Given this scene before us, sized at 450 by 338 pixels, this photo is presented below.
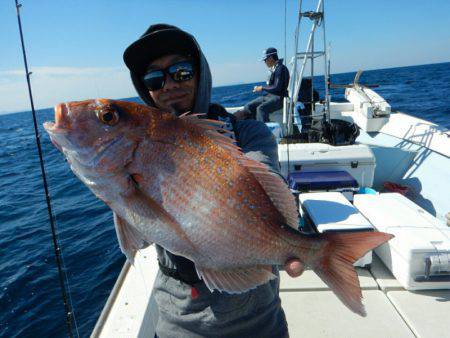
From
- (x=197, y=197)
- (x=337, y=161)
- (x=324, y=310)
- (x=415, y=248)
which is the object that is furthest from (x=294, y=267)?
(x=337, y=161)

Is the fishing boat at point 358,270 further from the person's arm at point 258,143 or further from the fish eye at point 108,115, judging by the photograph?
the fish eye at point 108,115

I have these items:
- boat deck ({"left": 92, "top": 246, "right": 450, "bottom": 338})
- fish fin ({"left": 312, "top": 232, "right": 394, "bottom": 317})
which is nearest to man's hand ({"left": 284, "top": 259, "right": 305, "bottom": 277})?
fish fin ({"left": 312, "top": 232, "right": 394, "bottom": 317})

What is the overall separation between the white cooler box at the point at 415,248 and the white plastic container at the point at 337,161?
1688 mm

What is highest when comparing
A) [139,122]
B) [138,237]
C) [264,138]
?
[139,122]

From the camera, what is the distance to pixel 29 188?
1322 centimetres

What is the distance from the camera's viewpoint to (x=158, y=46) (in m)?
2.04

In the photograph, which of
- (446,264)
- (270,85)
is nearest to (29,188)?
(270,85)

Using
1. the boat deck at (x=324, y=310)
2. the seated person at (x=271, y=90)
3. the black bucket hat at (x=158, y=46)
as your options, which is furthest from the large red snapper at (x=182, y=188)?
the seated person at (x=271, y=90)

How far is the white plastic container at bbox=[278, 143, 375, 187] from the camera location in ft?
17.9

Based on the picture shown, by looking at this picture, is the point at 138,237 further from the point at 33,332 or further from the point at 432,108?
the point at 432,108

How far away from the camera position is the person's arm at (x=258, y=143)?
1.81 metres

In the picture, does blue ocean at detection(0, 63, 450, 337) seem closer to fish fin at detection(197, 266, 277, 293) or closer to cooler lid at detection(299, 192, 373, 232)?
cooler lid at detection(299, 192, 373, 232)

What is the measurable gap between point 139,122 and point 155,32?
90 cm

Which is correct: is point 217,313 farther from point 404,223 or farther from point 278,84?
point 278,84
